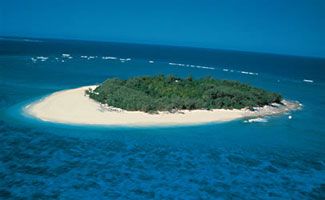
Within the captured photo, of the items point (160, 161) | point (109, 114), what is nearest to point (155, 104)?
point (109, 114)

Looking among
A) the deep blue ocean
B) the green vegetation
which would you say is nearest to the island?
the green vegetation

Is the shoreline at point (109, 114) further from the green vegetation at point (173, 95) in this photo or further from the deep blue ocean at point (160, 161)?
the deep blue ocean at point (160, 161)

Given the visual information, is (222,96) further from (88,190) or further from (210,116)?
(88,190)

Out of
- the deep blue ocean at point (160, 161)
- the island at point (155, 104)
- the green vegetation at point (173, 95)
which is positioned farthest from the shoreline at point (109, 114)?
the deep blue ocean at point (160, 161)

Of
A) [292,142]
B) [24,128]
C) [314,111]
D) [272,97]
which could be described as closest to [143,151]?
[24,128]

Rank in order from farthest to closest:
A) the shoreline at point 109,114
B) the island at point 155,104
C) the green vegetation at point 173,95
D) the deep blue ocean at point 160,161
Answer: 1. the green vegetation at point 173,95
2. the island at point 155,104
3. the shoreline at point 109,114
4. the deep blue ocean at point 160,161

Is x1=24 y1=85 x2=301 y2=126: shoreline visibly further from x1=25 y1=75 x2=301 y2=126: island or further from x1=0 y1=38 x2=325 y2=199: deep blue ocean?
x1=0 y1=38 x2=325 y2=199: deep blue ocean

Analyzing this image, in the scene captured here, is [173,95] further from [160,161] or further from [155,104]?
[160,161]

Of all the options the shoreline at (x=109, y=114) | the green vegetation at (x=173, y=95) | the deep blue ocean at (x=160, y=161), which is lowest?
the deep blue ocean at (x=160, y=161)
